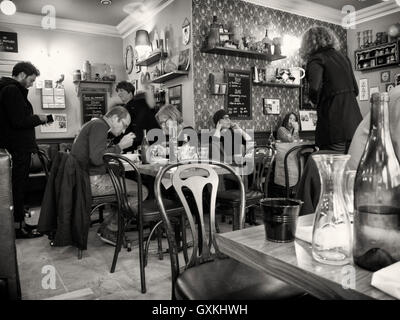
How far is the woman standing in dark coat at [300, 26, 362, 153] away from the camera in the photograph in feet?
9.23

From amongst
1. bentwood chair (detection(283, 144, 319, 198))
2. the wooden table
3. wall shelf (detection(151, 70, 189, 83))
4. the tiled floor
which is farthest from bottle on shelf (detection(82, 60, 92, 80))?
the wooden table

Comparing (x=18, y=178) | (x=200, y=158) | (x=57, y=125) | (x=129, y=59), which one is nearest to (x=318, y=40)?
(x=200, y=158)

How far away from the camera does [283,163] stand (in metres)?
3.55

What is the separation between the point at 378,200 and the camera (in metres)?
0.74

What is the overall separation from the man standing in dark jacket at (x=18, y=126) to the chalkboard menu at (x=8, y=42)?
2.96 metres

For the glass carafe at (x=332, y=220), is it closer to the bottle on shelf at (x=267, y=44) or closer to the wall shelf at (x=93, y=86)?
the bottle on shelf at (x=267, y=44)

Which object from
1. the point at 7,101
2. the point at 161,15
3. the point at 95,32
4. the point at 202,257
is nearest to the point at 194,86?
the point at 161,15

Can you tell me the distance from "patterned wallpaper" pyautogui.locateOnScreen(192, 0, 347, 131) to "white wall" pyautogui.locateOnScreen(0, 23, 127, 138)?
2.82 meters

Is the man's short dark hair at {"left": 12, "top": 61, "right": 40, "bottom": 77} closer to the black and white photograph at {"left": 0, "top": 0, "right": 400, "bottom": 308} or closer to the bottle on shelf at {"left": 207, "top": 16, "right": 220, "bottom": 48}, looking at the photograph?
the black and white photograph at {"left": 0, "top": 0, "right": 400, "bottom": 308}

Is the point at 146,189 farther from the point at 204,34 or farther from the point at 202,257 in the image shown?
the point at 204,34

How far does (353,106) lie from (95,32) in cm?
567

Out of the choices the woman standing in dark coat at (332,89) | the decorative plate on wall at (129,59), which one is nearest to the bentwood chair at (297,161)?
the woman standing in dark coat at (332,89)

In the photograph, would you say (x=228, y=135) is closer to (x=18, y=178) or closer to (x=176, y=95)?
(x=176, y=95)
